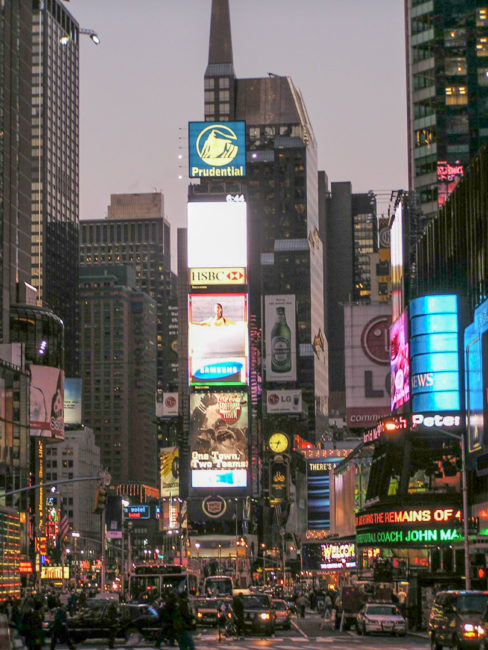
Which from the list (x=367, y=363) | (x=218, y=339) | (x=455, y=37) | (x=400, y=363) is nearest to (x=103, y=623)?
(x=400, y=363)

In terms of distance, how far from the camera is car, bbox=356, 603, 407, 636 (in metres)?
53.2

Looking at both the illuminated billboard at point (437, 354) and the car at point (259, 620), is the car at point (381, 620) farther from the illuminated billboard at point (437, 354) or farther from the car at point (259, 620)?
the illuminated billboard at point (437, 354)

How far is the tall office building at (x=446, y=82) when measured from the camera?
159m

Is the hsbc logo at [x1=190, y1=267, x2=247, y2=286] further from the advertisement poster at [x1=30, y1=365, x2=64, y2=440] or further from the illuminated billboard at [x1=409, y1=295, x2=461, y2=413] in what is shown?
the illuminated billboard at [x1=409, y1=295, x2=461, y2=413]

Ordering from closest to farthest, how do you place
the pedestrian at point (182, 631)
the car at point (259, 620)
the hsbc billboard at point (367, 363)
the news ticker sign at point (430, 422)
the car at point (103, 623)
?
the pedestrian at point (182, 631)
the car at point (103, 623)
the car at point (259, 620)
the news ticker sign at point (430, 422)
the hsbc billboard at point (367, 363)

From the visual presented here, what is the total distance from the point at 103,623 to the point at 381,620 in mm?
11887

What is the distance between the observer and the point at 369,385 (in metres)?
107

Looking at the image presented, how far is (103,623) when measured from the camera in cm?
4934

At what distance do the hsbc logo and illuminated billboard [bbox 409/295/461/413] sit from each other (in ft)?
279

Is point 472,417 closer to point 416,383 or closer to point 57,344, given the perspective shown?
point 416,383

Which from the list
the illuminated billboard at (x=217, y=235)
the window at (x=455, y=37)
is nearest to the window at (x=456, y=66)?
the window at (x=455, y=37)

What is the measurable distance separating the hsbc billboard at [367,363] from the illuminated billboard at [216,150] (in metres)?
74.5

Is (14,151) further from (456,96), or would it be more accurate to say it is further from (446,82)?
(456,96)

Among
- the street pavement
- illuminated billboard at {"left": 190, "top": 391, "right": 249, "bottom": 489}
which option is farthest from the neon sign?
illuminated billboard at {"left": 190, "top": 391, "right": 249, "bottom": 489}
